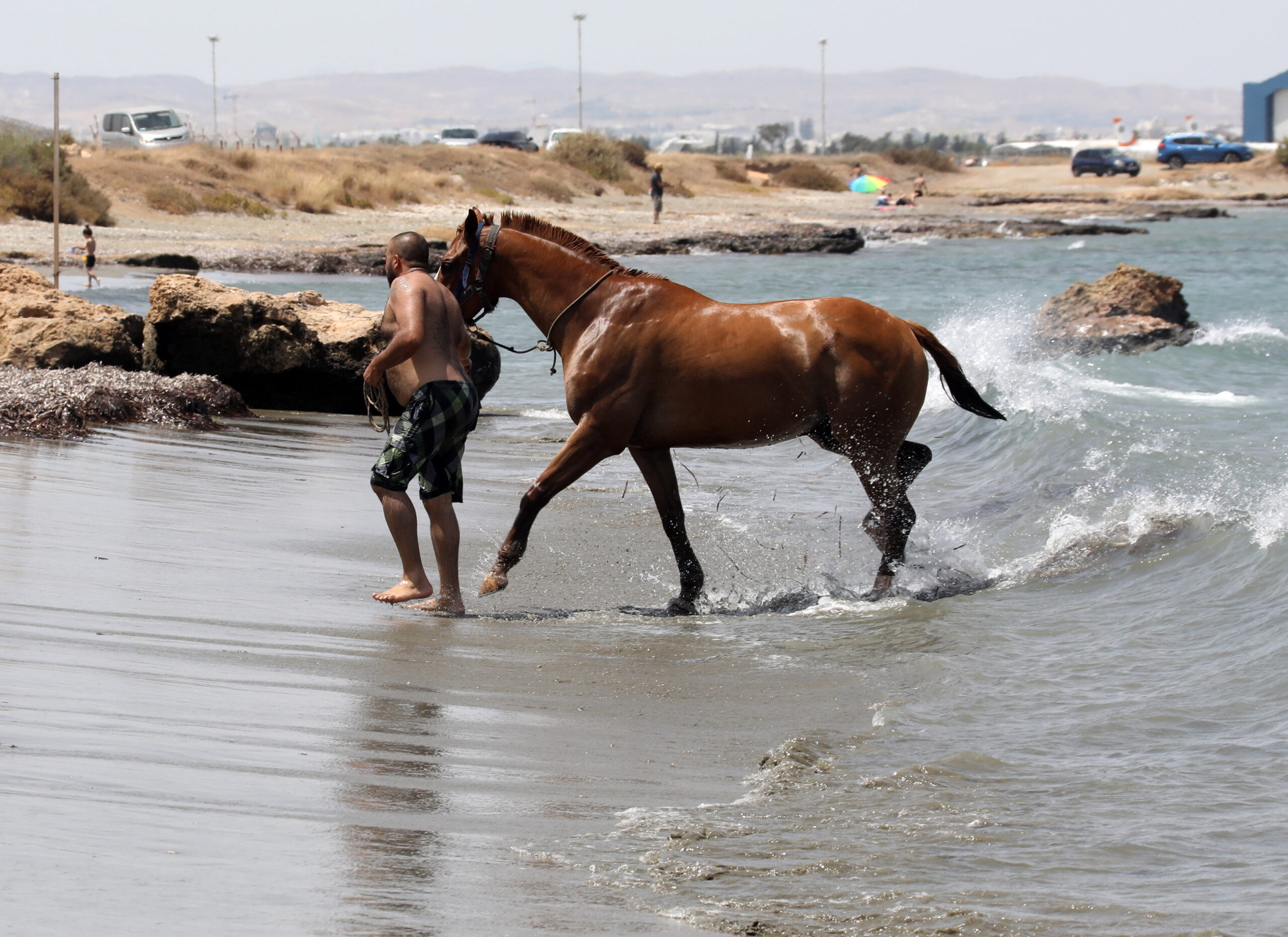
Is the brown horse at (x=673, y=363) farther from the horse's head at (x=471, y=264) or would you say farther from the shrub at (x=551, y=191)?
the shrub at (x=551, y=191)

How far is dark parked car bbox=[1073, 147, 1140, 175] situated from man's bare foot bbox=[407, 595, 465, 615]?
76260 mm

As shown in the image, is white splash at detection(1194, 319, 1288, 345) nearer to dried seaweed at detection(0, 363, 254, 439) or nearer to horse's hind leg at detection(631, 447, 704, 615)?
dried seaweed at detection(0, 363, 254, 439)

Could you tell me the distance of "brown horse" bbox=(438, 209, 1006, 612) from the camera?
6.76 metres

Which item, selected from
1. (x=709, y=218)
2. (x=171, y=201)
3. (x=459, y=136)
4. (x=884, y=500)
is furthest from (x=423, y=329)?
(x=459, y=136)

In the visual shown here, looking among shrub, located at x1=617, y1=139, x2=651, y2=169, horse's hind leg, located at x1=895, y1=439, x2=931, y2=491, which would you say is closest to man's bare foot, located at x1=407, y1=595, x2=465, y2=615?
horse's hind leg, located at x1=895, y1=439, x2=931, y2=491

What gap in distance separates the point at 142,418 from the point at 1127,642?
7.66 m

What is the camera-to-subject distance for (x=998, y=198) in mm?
63844

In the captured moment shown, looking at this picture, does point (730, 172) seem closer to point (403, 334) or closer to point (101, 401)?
point (101, 401)

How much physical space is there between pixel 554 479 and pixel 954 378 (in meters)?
2.66

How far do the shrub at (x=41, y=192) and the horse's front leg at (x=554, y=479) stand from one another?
3045 cm

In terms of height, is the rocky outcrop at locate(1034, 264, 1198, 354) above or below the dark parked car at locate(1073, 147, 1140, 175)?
below

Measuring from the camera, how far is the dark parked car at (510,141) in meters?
65.0

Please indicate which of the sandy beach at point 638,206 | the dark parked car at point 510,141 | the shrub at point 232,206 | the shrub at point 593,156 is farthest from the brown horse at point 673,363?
the dark parked car at point 510,141

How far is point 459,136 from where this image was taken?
6994cm
